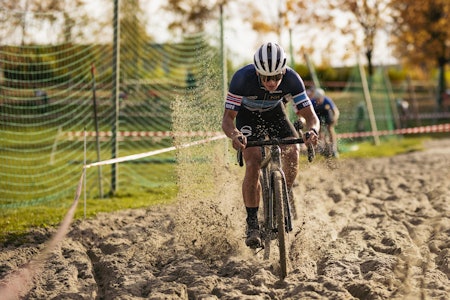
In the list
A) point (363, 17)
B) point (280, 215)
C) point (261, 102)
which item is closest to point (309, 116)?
point (261, 102)

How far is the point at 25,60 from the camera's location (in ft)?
34.8

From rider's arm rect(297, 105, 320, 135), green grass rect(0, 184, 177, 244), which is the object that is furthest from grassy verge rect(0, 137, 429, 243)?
rider's arm rect(297, 105, 320, 135)

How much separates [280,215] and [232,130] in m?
0.95

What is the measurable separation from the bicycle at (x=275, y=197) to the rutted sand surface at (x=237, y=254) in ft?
0.71

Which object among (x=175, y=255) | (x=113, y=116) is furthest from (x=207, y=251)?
(x=113, y=116)

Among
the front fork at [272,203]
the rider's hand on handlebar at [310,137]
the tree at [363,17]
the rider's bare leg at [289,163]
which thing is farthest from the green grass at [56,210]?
the tree at [363,17]

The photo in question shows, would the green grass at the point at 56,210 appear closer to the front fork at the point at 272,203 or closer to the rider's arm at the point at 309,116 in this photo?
the front fork at the point at 272,203

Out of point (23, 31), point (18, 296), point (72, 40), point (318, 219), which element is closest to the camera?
point (18, 296)

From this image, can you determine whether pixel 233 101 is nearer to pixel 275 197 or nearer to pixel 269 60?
pixel 269 60

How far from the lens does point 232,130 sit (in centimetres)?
616

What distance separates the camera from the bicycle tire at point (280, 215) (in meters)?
5.61

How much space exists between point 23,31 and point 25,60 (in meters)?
0.56

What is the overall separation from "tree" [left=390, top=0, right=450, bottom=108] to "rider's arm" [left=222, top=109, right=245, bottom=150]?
24899 millimetres

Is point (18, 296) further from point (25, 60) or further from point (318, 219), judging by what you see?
point (25, 60)
